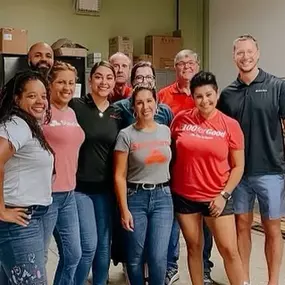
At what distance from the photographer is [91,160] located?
2.70m

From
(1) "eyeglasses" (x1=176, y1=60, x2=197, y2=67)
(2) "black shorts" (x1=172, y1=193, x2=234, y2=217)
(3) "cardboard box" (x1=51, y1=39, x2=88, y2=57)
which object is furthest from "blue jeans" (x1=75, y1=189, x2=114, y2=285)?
(3) "cardboard box" (x1=51, y1=39, x2=88, y2=57)

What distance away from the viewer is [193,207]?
2.79 metres

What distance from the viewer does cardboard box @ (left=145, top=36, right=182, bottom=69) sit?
7.02m

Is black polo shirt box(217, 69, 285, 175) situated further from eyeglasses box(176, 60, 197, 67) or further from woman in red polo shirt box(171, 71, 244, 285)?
eyeglasses box(176, 60, 197, 67)

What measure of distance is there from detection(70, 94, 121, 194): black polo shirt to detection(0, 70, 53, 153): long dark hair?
593 millimetres

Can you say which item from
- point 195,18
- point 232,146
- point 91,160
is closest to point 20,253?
point 91,160

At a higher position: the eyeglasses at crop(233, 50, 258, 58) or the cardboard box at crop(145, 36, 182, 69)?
the cardboard box at crop(145, 36, 182, 69)

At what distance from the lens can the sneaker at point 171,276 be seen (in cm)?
355

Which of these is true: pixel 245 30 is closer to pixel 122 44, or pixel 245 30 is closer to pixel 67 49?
pixel 122 44

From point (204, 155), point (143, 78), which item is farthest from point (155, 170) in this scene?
point (143, 78)

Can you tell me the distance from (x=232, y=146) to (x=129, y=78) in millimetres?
942

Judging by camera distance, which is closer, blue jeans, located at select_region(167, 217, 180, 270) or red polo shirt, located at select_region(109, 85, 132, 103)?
red polo shirt, located at select_region(109, 85, 132, 103)

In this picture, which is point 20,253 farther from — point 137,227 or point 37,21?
point 37,21

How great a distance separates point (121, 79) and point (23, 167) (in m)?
1.44
